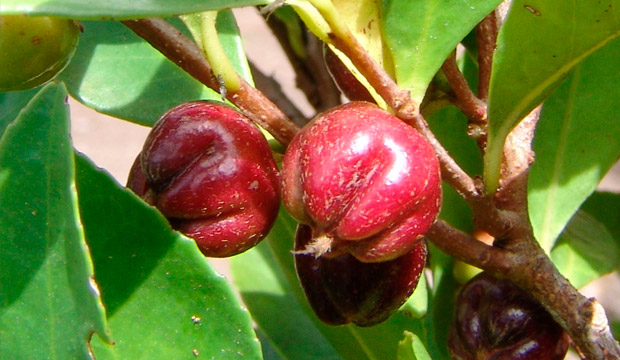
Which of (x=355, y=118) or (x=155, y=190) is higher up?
(x=355, y=118)

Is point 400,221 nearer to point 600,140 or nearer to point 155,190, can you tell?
point 155,190

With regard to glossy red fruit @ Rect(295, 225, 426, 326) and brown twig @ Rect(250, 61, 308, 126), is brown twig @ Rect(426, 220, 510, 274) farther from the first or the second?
brown twig @ Rect(250, 61, 308, 126)

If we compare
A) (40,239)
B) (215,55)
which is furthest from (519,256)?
(40,239)

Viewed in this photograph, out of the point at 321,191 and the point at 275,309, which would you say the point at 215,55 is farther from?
the point at 275,309

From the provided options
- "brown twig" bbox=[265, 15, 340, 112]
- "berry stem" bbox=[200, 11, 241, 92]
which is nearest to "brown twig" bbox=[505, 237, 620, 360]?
"berry stem" bbox=[200, 11, 241, 92]

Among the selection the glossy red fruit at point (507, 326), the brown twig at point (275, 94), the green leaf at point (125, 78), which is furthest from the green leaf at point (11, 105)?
the glossy red fruit at point (507, 326)

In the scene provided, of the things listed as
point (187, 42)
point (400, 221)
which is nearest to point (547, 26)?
point (400, 221)
